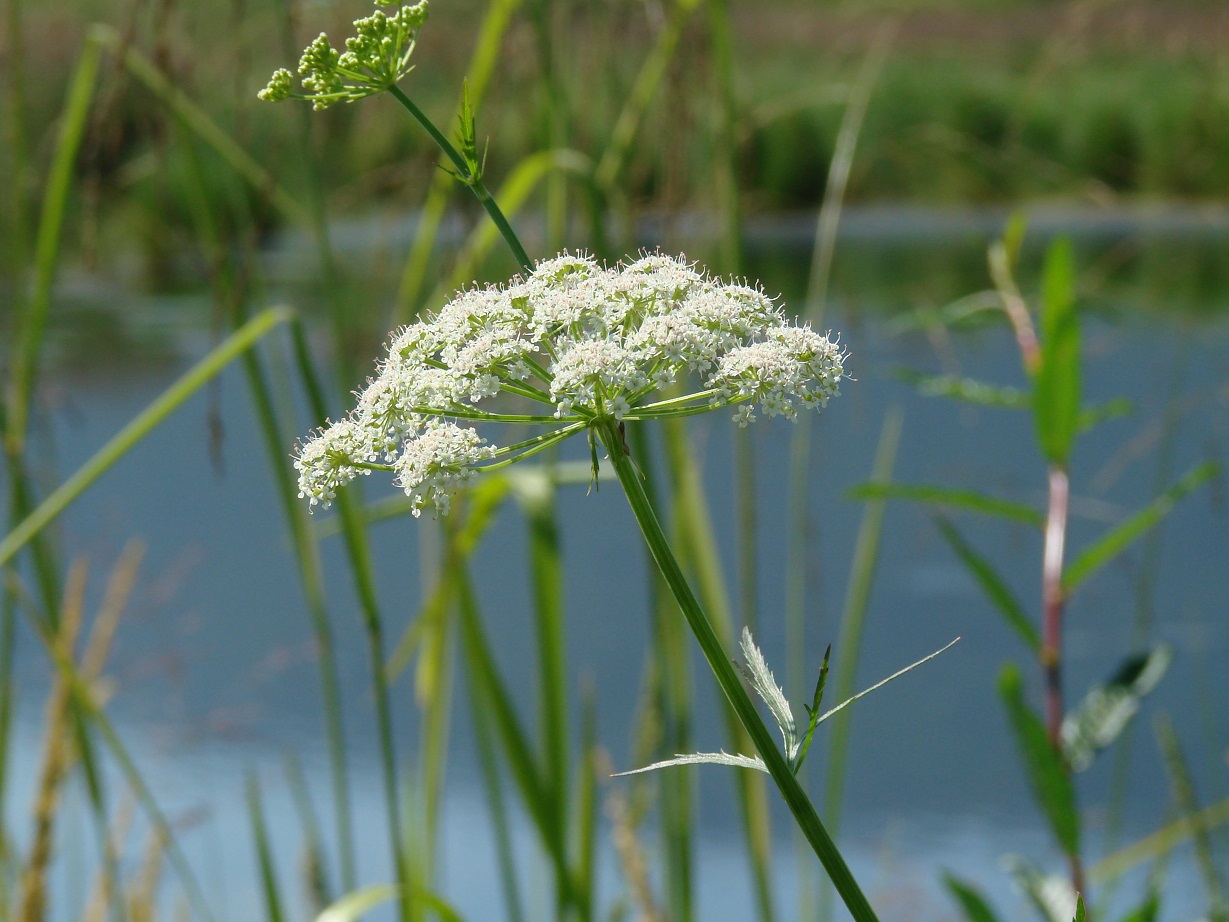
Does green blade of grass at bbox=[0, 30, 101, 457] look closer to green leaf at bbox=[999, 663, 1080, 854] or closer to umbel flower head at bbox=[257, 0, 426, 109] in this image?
umbel flower head at bbox=[257, 0, 426, 109]

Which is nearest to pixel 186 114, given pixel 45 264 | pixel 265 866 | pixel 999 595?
pixel 45 264

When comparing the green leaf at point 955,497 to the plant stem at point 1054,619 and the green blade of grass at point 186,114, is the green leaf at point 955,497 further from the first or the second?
the green blade of grass at point 186,114

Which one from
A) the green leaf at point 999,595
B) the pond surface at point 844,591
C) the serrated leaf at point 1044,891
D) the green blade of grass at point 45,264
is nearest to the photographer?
the serrated leaf at point 1044,891

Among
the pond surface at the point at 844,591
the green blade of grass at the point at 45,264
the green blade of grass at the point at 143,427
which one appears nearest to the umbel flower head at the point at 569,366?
Answer: the green blade of grass at the point at 143,427

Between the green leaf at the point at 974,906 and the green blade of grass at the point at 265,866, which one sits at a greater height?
the green blade of grass at the point at 265,866

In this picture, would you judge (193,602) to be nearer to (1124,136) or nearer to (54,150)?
(54,150)

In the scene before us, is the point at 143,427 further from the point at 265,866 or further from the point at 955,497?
the point at 955,497

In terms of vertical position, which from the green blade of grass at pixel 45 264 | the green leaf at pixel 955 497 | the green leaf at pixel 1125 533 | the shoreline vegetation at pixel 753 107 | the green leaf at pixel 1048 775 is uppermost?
the shoreline vegetation at pixel 753 107
